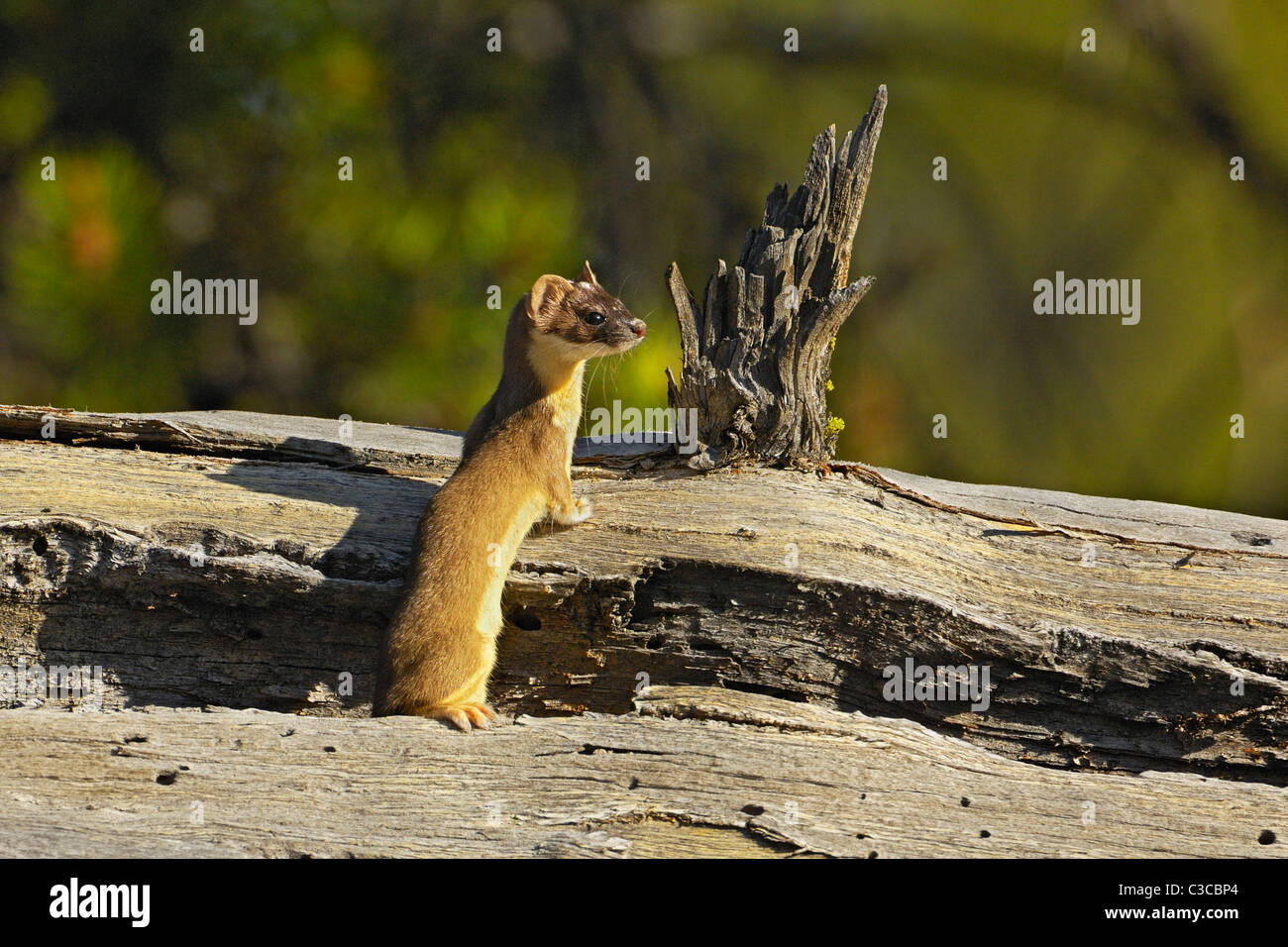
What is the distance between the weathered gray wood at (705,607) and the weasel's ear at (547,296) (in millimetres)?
781

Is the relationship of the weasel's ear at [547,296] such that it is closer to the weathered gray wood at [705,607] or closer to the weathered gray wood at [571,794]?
the weathered gray wood at [705,607]

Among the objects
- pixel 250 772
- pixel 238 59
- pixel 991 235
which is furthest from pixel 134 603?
pixel 991 235

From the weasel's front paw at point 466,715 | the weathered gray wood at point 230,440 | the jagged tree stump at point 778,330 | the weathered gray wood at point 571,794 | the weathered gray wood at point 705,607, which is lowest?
the weathered gray wood at point 571,794

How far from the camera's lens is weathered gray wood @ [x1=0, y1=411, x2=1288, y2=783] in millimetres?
4242

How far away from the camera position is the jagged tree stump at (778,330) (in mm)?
4668

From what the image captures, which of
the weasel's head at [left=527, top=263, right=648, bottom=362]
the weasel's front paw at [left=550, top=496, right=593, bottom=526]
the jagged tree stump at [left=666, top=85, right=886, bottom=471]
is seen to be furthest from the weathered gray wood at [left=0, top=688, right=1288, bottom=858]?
the weasel's head at [left=527, top=263, right=648, bottom=362]

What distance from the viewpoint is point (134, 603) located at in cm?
441

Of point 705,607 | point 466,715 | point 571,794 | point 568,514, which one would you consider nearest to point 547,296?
point 568,514

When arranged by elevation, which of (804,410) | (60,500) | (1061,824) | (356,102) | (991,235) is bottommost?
(1061,824)

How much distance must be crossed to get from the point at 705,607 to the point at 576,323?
47.9 inches

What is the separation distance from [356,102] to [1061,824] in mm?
5405

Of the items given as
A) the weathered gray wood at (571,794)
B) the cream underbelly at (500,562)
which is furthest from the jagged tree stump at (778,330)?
the weathered gray wood at (571,794)

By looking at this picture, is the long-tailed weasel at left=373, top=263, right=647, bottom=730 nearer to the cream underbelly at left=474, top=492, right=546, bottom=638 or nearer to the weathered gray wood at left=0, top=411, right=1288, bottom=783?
the cream underbelly at left=474, top=492, right=546, bottom=638

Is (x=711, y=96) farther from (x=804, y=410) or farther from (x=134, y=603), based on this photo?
(x=134, y=603)
